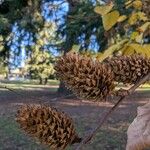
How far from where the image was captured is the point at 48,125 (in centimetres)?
73

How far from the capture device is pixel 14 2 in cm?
1488

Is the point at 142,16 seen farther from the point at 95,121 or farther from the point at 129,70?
the point at 95,121

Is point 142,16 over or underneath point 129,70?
over

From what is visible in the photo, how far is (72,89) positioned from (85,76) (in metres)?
0.04

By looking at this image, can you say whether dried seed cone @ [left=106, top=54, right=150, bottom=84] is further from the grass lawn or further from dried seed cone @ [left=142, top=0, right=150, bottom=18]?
the grass lawn

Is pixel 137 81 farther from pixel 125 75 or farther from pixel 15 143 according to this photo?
pixel 15 143

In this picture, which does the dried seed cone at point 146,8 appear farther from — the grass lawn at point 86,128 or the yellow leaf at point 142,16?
the grass lawn at point 86,128

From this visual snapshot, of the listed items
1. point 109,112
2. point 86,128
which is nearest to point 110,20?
point 109,112

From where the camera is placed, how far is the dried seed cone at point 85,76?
28.3 inches

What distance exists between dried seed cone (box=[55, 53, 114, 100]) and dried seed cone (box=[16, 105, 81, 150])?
2.0 inches

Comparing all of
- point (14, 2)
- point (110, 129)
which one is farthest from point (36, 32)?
point (110, 129)

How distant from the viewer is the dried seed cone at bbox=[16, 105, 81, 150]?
73cm

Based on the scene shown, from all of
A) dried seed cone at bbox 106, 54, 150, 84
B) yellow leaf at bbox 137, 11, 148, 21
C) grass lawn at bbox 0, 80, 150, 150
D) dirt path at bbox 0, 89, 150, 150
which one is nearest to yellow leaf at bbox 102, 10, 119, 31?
yellow leaf at bbox 137, 11, 148, 21

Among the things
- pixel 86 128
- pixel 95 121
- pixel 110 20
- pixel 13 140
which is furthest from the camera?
pixel 95 121
